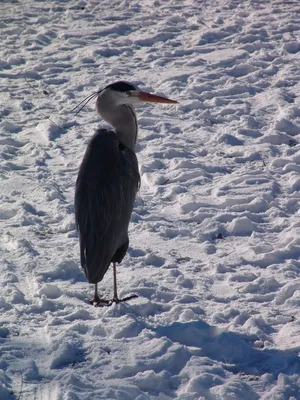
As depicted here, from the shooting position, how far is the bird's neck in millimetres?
5168

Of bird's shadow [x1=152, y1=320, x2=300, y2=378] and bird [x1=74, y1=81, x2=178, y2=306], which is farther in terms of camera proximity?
bird [x1=74, y1=81, x2=178, y2=306]

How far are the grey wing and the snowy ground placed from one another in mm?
313

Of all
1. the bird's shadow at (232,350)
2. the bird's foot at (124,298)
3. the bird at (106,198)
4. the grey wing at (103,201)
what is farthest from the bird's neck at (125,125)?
the bird's shadow at (232,350)

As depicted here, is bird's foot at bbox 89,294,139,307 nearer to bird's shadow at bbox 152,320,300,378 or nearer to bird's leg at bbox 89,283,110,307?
bird's leg at bbox 89,283,110,307

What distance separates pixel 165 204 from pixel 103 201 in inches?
49.2

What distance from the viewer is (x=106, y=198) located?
15.4 feet

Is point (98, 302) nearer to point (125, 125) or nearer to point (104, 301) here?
point (104, 301)

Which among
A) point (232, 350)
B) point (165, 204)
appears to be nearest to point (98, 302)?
point (232, 350)

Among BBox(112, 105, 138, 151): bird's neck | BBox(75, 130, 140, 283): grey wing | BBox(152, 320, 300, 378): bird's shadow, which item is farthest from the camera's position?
BBox(112, 105, 138, 151): bird's neck

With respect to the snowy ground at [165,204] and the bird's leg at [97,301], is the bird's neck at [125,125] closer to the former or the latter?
the snowy ground at [165,204]

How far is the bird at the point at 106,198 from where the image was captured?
14.7 ft

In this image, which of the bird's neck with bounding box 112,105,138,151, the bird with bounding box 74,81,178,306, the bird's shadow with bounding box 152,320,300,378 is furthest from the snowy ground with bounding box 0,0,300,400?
the bird's neck with bounding box 112,105,138,151

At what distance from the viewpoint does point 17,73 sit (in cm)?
822

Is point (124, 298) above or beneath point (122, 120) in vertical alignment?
beneath
